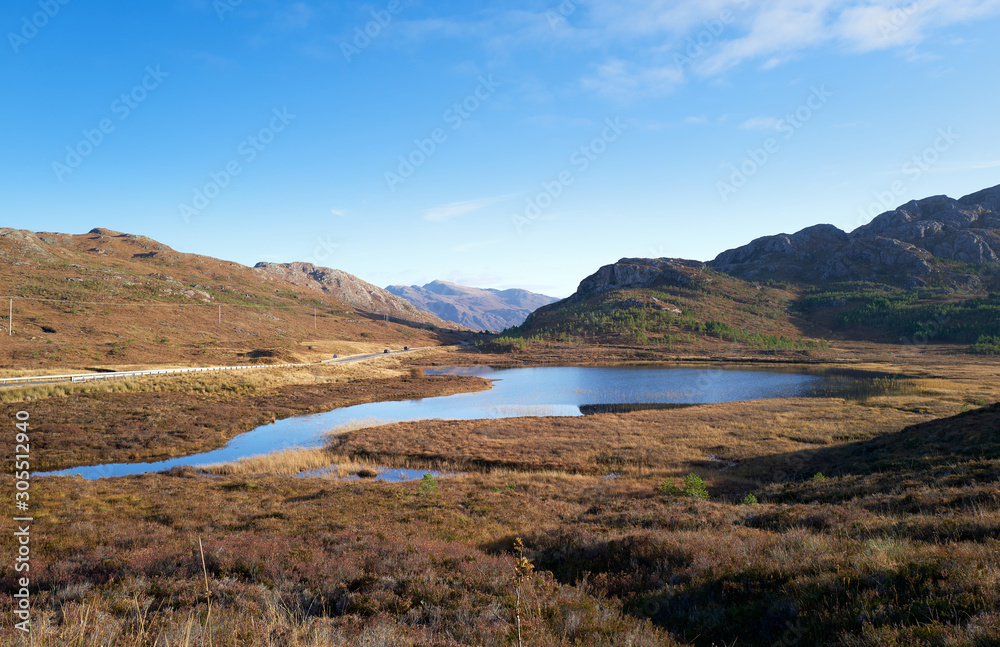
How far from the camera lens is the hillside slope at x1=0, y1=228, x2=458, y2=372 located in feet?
244

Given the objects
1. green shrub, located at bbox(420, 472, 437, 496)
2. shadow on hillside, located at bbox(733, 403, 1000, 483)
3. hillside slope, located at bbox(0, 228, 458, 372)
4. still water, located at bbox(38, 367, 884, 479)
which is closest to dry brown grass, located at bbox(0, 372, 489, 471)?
still water, located at bbox(38, 367, 884, 479)

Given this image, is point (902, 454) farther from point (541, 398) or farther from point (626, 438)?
point (541, 398)

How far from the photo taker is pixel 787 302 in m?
170

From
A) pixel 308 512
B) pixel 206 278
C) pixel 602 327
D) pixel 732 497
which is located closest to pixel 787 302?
pixel 602 327

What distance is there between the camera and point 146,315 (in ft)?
344

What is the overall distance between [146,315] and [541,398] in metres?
102

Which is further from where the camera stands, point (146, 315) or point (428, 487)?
point (146, 315)

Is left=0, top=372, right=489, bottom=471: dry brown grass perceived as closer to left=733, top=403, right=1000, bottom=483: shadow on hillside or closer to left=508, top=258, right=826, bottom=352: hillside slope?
left=733, top=403, right=1000, bottom=483: shadow on hillside

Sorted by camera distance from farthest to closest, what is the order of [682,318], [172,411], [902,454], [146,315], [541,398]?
[682,318]
[146,315]
[541,398]
[172,411]
[902,454]

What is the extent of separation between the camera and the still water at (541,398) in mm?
33219

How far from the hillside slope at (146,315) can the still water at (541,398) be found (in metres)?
41.6

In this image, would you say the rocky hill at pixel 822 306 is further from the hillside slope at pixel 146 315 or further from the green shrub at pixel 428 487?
the green shrub at pixel 428 487

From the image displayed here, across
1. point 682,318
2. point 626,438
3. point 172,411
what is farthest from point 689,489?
point 682,318

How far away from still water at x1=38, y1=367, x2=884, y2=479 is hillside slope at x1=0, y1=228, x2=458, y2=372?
1637 inches
